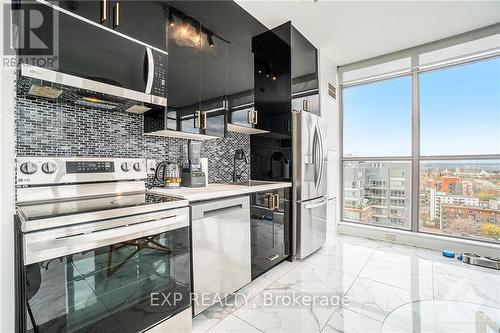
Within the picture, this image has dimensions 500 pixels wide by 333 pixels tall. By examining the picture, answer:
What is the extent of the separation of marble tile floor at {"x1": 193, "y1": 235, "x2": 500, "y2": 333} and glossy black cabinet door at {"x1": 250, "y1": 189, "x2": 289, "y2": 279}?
6.5 inches

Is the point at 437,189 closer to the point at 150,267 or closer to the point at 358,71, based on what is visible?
the point at 358,71

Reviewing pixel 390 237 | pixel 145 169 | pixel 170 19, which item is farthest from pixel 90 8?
pixel 390 237

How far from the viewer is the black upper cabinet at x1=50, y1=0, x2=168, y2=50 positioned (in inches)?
52.4

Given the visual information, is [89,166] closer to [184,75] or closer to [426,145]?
[184,75]

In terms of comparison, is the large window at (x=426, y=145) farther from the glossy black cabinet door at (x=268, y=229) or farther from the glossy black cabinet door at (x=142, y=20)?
the glossy black cabinet door at (x=142, y=20)

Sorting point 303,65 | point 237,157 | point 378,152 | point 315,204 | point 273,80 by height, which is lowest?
point 315,204

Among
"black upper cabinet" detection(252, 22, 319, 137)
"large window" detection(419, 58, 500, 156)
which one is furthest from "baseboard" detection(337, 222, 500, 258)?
"black upper cabinet" detection(252, 22, 319, 137)

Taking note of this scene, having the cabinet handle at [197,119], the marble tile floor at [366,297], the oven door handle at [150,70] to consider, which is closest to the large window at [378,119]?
the marble tile floor at [366,297]

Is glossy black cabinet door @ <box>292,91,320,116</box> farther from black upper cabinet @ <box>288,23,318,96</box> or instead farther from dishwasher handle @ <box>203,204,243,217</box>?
dishwasher handle @ <box>203,204,243,217</box>

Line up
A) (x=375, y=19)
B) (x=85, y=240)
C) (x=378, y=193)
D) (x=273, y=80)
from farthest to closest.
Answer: (x=378, y=193), (x=273, y=80), (x=375, y=19), (x=85, y=240)

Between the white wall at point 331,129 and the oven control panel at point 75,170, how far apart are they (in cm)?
253

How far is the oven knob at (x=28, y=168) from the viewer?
4.28 ft

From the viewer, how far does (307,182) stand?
2719 millimetres

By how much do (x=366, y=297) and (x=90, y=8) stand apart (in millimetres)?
2888
